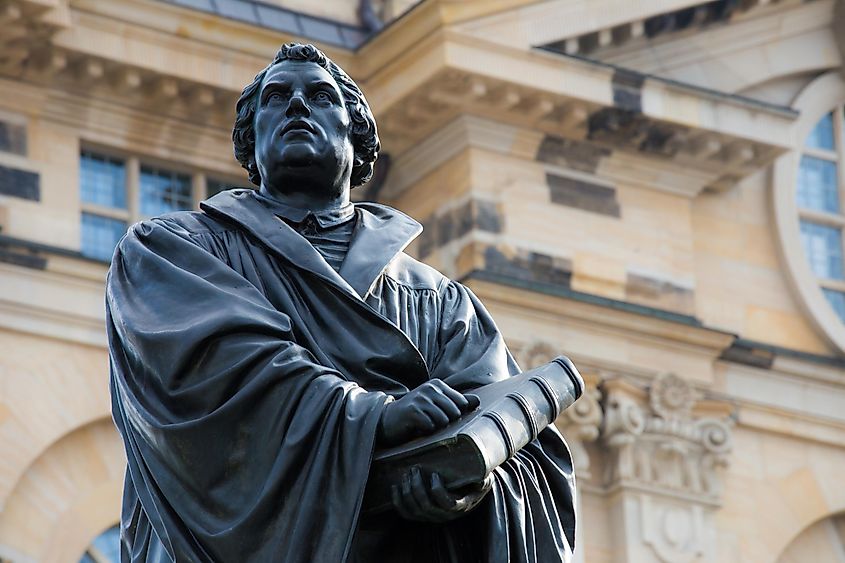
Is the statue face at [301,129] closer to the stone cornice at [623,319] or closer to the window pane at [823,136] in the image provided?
the stone cornice at [623,319]

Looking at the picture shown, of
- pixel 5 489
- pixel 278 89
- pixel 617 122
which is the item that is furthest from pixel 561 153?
pixel 278 89

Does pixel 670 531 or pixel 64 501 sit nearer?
pixel 64 501

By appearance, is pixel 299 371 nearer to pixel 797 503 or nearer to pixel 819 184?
pixel 797 503

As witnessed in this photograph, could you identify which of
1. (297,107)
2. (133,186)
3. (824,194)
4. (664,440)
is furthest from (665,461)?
(297,107)

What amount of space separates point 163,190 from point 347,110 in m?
15.7

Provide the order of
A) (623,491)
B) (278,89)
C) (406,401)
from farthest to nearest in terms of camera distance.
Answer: (623,491), (278,89), (406,401)

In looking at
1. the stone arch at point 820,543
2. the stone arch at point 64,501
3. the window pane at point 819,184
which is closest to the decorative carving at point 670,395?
the stone arch at point 820,543

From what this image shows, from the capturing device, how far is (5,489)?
65.5ft

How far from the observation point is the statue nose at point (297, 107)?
5.64 metres

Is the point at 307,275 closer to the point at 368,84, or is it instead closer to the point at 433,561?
the point at 433,561

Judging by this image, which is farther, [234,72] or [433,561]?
[234,72]

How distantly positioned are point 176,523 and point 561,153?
55.3 ft

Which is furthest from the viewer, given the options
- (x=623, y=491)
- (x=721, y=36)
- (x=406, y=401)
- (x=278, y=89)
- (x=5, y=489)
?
(x=721, y=36)

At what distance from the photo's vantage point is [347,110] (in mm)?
5738
